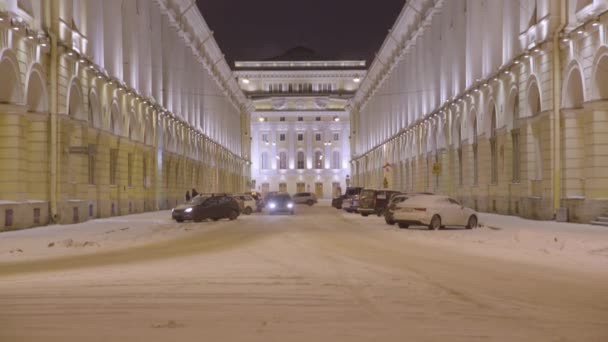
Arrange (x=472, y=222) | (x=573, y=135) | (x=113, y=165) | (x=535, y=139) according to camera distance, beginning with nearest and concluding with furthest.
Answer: (x=472, y=222), (x=573, y=135), (x=535, y=139), (x=113, y=165)

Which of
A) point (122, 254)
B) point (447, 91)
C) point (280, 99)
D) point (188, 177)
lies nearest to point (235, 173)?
point (280, 99)

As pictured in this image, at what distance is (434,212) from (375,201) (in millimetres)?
14534

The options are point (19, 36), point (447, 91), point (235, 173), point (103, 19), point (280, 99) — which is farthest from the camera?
point (280, 99)

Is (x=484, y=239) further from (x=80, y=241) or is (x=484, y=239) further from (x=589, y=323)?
(x=589, y=323)

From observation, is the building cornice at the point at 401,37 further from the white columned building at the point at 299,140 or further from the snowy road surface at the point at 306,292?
the snowy road surface at the point at 306,292

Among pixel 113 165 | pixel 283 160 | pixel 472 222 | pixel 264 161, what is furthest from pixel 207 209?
pixel 283 160

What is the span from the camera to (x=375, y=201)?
40719mm

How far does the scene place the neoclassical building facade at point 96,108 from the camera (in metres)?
26.4

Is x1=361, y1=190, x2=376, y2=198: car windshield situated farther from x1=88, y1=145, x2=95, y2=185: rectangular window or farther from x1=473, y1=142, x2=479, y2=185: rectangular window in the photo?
x1=88, y1=145, x2=95, y2=185: rectangular window

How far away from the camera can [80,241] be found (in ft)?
68.6

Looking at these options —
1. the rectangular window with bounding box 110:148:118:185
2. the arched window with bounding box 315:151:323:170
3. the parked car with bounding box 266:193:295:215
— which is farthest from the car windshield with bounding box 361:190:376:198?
the arched window with bounding box 315:151:323:170

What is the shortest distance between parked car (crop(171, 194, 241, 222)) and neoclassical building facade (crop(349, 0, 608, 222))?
10.9 m

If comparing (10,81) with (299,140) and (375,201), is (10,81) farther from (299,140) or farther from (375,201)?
(299,140)

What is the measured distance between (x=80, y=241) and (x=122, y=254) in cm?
426
